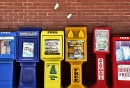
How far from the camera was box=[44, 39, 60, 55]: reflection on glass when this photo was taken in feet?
22.2

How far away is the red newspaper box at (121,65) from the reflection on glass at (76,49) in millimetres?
636

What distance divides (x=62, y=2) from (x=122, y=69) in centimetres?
187

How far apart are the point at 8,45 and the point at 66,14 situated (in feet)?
4.58

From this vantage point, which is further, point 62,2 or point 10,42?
point 62,2

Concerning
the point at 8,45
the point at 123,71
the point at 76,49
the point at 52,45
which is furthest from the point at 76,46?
the point at 8,45

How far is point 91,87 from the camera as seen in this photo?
6992mm

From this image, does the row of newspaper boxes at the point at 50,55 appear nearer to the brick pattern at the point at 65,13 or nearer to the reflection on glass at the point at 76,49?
the reflection on glass at the point at 76,49

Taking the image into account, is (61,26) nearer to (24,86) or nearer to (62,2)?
(62,2)

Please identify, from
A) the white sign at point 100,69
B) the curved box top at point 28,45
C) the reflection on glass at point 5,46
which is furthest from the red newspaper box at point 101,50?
the reflection on glass at point 5,46

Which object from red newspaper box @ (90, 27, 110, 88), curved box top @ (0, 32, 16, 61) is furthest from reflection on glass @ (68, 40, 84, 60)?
curved box top @ (0, 32, 16, 61)

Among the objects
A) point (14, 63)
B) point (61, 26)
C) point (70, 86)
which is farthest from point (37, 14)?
point (70, 86)

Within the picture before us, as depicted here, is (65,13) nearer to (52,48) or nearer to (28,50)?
(52,48)

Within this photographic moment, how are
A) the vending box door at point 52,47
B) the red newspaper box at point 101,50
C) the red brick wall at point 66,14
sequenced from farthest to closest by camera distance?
the red brick wall at point 66,14
the red newspaper box at point 101,50
the vending box door at point 52,47

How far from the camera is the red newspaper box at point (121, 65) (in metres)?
6.78
